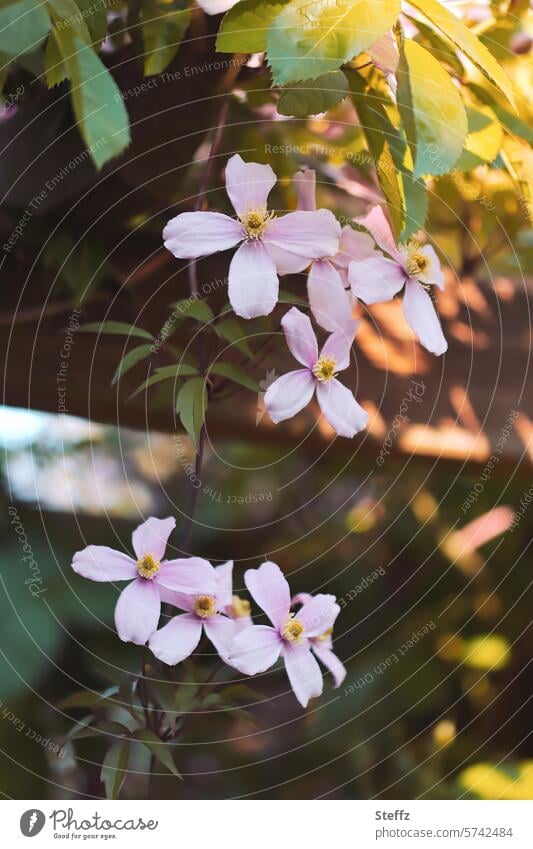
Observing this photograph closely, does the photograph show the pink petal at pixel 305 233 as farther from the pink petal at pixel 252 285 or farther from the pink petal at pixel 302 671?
the pink petal at pixel 302 671

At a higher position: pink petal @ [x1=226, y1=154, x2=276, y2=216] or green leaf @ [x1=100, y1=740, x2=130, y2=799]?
pink petal @ [x1=226, y1=154, x2=276, y2=216]

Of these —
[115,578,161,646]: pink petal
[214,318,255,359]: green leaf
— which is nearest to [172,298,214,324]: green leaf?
[214,318,255,359]: green leaf

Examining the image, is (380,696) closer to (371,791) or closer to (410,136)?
(371,791)

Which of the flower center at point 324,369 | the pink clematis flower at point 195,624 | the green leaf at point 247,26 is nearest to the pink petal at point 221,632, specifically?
the pink clematis flower at point 195,624

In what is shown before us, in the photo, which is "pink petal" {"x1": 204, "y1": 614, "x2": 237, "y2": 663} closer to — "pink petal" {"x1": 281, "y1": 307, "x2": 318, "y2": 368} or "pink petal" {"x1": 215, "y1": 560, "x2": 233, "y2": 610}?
"pink petal" {"x1": 215, "y1": 560, "x2": 233, "y2": 610}

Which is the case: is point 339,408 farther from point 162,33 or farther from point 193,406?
point 162,33

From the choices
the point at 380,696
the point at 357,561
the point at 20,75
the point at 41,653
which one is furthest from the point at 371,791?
the point at 20,75
